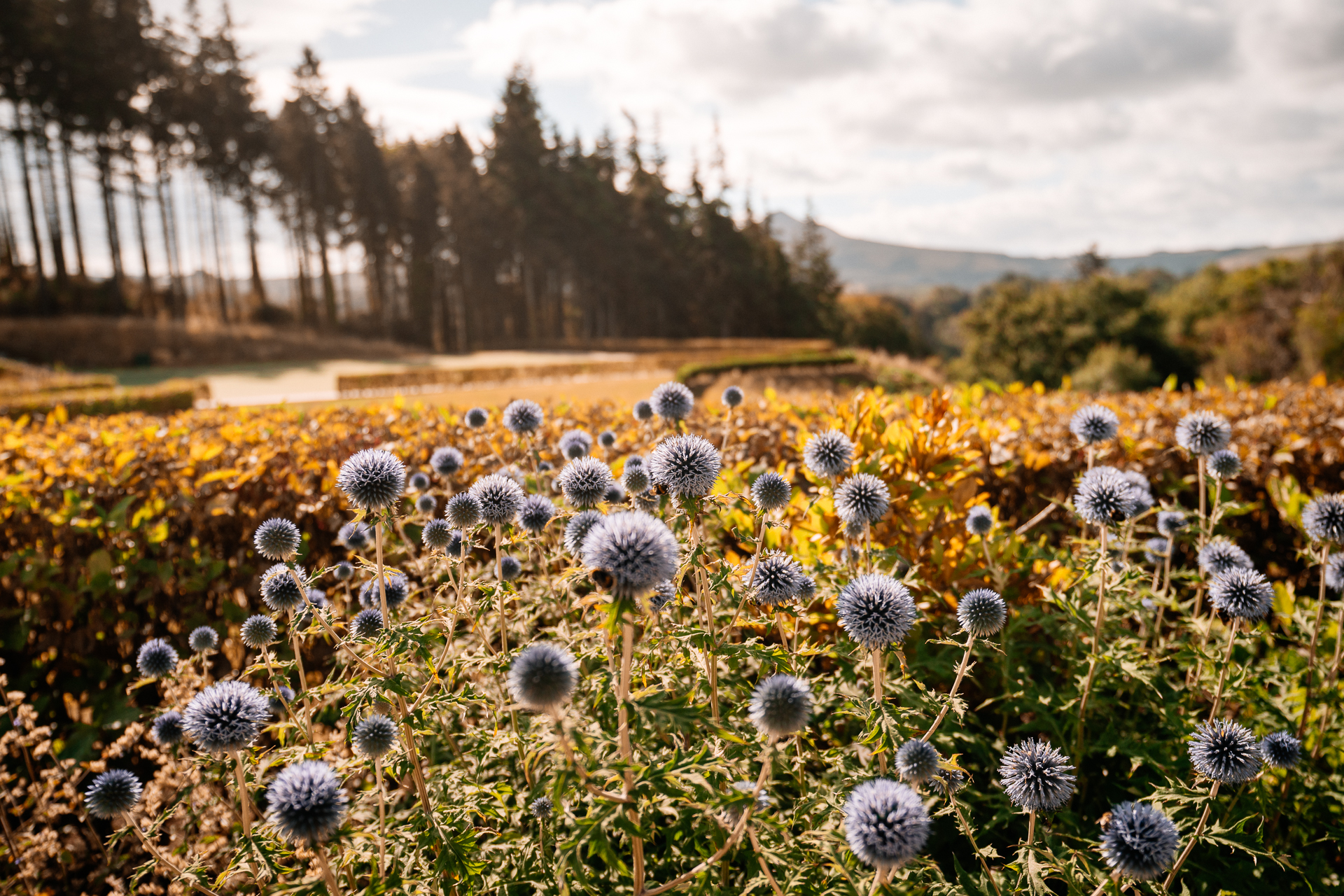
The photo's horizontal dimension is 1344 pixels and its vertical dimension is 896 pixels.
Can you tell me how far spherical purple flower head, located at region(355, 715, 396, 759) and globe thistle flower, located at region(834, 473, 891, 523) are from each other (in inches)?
65.5

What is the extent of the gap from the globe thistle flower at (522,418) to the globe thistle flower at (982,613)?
1.95 m

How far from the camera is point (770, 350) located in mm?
38750

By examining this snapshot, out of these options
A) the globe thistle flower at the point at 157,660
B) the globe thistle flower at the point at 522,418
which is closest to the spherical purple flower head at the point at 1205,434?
the globe thistle flower at the point at 522,418

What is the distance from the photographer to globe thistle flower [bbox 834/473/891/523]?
8.20 feet

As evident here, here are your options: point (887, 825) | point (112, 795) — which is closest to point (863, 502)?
point (887, 825)

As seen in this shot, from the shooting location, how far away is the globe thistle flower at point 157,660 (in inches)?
105

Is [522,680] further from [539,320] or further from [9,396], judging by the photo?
[539,320]

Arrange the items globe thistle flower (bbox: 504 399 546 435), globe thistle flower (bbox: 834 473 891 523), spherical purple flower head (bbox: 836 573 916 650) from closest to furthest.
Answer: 1. spherical purple flower head (bbox: 836 573 916 650)
2. globe thistle flower (bbox: 834 473 891 523)
3. globe thistle flower (bbox: 504 399 546 435)

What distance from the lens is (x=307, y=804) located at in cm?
166

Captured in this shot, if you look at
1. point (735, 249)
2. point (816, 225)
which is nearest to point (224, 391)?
point (735, 249)

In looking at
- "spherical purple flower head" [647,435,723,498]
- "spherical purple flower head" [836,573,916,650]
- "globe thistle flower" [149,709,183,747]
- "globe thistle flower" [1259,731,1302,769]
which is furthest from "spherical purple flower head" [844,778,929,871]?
"globe thistle flower" [149,709,183,747]

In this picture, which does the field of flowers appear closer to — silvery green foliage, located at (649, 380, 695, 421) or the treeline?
silvery green foliage, located at (649, 380, 695, 421)

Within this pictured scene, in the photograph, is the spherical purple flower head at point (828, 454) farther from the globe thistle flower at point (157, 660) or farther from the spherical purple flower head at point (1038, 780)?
the globe thistle flower at point (157, 660)

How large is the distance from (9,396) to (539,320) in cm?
4761
